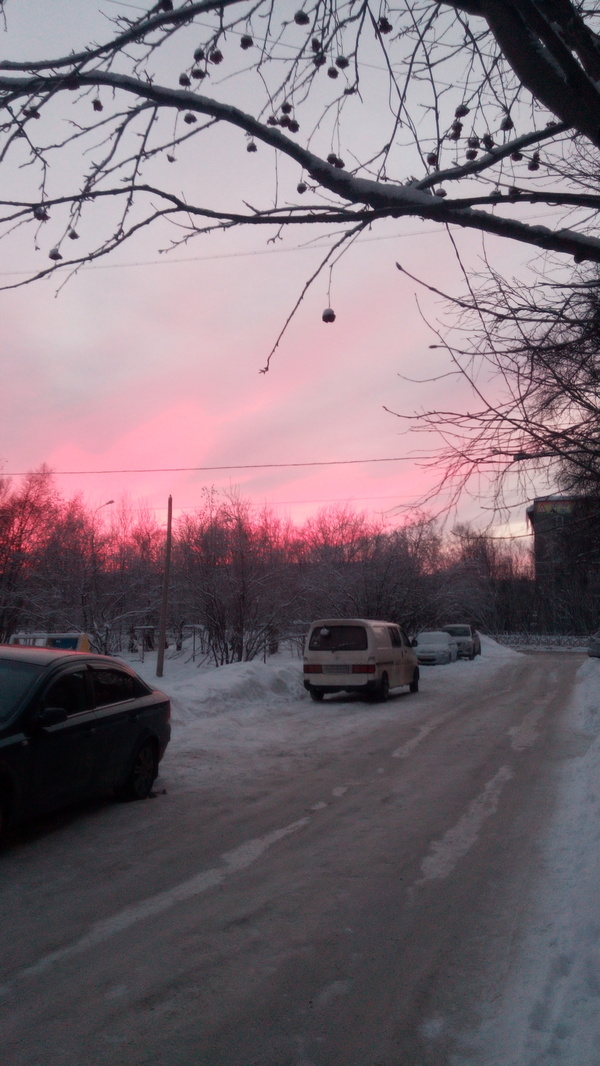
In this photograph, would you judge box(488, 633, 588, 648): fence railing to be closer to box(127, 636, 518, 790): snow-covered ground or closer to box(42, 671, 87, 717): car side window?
box(127, 636, 518, 790): snow-covered ground

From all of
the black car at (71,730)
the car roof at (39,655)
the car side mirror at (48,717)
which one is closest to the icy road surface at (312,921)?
the black car at (71,730)

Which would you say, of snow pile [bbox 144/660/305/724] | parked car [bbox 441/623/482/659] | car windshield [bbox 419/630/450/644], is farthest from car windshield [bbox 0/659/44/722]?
parked car [bbox 441/623/482/659]

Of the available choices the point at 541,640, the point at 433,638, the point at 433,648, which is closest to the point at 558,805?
the point at 433,648

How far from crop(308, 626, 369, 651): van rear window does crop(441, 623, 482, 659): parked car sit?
2090 centimetres

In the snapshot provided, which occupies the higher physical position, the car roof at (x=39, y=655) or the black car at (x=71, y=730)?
the car roof at (x=39, y=655)

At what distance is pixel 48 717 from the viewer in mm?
6156

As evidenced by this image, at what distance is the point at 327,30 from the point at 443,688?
19.5m

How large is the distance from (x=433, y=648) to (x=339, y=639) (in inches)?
602

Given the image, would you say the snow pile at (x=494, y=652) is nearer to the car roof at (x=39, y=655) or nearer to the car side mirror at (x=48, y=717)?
the car roof at (x=39, y=655)

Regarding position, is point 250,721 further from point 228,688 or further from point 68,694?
point 68,694

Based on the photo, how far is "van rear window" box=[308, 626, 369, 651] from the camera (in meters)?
17.5

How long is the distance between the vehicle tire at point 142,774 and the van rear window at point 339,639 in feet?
31.9

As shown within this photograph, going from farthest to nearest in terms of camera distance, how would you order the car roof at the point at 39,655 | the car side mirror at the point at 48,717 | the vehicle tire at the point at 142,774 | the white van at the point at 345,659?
the white van at the point at 345,659 → the vehicle tire at the point at 142,774 → the car roof at the point at 39,655 → the car side mirror at the point at 48,717

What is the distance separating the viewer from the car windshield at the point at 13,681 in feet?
20.3
